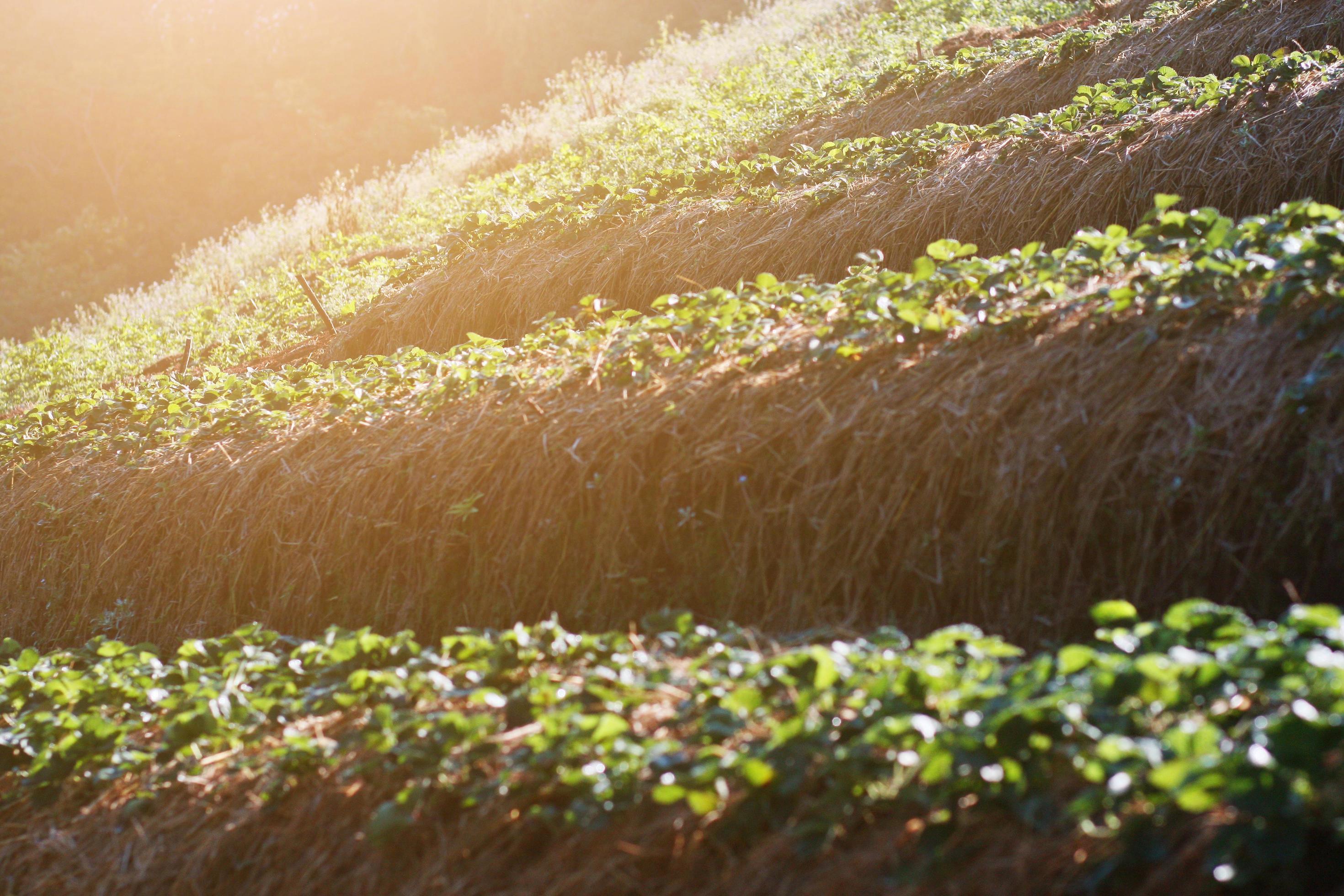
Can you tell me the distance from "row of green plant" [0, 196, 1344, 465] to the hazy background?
75.7ft

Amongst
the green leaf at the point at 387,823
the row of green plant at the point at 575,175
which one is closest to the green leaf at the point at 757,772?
the green leaf at the point at 387,823

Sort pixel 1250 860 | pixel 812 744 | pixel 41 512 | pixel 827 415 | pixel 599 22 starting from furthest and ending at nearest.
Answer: pixel 599 22 → pixel 41 512 → pixel 827 415 → pixel 812 744 → pixel 1250 860

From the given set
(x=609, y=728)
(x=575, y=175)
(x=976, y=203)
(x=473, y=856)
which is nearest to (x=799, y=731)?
(x=609, y=728)

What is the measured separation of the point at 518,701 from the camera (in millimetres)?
2309

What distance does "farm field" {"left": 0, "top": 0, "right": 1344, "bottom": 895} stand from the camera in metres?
1.75

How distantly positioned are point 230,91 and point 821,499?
31.8m

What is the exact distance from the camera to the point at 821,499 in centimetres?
312

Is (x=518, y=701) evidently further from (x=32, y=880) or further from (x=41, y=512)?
(x=41, y=512)

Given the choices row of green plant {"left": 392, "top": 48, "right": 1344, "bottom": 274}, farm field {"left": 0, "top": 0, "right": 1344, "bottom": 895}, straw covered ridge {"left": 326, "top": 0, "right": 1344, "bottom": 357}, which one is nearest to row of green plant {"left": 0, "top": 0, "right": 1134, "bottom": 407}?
row of green plant {"left": 392, "top": 48, "right": 1344, "bottom": 274}

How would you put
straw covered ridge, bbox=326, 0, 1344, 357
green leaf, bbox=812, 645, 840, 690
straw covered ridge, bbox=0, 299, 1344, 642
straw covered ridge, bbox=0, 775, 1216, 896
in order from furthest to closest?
straw covered ridge, bbox=326, 0, 1344, 357, straw covered ridge, bbox=0, 299, 1344, 642, green leaf, bbox=812, 645, 840, 690, straw covered ridge, bbox=0, 775, 1216, 896

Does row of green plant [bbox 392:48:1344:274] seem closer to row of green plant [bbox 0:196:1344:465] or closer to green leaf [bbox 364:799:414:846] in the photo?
row of green plant [bbox 0:196:1344:465]

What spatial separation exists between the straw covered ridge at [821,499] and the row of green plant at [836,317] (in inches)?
3.8

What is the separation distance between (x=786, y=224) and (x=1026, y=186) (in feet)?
4.46

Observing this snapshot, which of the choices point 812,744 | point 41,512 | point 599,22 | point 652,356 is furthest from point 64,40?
point 812,744
